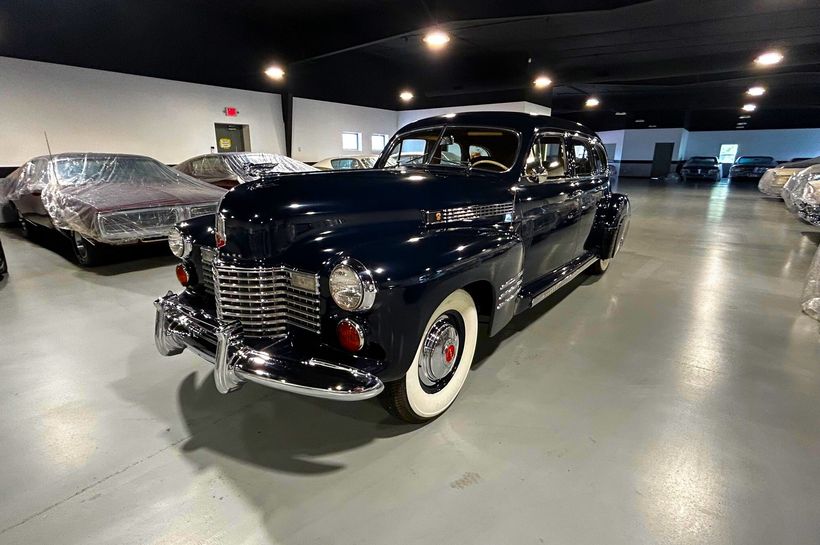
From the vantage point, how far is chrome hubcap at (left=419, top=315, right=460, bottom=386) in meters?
1.99

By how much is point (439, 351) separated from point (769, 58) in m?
12.3

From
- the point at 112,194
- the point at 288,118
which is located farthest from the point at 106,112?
the point at 112,194

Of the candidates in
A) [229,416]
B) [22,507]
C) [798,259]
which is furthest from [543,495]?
[798,259]

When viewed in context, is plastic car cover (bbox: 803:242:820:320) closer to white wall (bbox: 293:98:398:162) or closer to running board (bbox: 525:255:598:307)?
running board (bbox: 525:255:598:307)

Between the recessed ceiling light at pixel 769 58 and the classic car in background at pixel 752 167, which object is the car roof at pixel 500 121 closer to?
the recessed ceiling light at pixel 769 58

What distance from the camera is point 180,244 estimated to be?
7.98 feet

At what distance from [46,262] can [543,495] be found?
244 inches

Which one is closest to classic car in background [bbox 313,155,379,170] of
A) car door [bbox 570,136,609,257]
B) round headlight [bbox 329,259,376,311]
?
car door [bbox 570,136,609,257]

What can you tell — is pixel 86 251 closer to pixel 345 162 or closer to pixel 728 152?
pixel 345 162

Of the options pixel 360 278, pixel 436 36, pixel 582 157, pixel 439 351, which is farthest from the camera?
pixel 436 36

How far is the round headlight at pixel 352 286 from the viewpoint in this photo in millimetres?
1631

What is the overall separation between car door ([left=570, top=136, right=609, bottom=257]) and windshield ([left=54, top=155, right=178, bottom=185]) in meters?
5.43

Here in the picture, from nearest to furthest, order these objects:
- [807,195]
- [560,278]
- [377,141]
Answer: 1. [560,278]
2. [807,195]
3. [377,141]

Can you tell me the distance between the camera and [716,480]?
1738 millimetres
